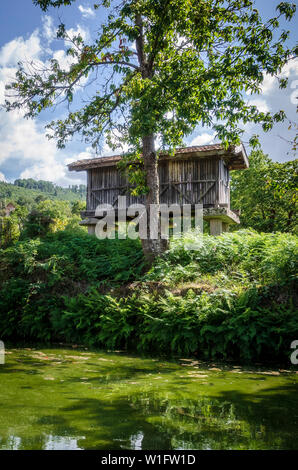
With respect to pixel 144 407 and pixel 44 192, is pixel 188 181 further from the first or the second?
pixel 44 192

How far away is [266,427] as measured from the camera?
9.64ft

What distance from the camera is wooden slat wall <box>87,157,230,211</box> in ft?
56.6

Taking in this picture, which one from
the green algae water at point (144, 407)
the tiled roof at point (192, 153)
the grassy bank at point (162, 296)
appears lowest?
the green algae water at point (144, 407)

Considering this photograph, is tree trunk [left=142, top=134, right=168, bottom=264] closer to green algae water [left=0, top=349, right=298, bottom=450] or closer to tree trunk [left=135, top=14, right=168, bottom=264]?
tree trunk [left=135, top=14, right=168, bottom=264]

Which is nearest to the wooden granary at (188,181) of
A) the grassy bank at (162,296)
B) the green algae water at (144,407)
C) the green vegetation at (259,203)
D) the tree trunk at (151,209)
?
the tree trunk at (151,209)

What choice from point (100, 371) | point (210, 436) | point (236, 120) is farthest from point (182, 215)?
point (210, 436)

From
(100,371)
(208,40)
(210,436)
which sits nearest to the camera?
(210,436)

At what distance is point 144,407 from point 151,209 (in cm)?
845

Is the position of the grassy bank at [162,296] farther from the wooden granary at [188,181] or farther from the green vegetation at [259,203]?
the green vegetation at [259,203]

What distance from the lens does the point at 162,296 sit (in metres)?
9.04

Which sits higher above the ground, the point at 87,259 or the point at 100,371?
the point at 87,259

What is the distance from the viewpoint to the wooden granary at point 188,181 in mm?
17094

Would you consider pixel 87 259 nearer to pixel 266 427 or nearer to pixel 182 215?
pixel 182 215

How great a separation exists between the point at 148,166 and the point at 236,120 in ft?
11.9
